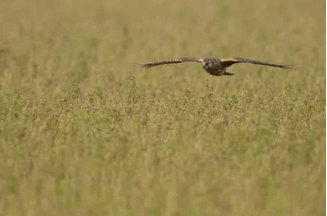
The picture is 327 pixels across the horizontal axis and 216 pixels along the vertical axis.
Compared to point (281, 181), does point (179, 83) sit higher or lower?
higher

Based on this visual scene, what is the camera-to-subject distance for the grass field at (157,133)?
6332 millimetres

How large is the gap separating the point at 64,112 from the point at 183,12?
14.5 meters

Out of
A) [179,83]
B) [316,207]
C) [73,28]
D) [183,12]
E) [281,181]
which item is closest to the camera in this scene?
[316,207]

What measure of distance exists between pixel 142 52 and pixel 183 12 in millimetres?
7751

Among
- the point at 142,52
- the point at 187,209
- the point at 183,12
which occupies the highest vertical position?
the point at 183,12

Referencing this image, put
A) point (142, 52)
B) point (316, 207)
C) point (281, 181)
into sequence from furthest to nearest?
point (142, 52)
point (281, 181)
point (316, 207)

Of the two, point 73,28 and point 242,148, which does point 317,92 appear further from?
point 73,28

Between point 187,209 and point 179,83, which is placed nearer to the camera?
point 187,209

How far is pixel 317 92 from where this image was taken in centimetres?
1084

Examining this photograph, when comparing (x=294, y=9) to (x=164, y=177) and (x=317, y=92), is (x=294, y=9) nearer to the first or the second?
(x=317, y=92)

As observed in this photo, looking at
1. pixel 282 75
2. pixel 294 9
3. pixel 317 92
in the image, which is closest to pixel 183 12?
pixel 294 9

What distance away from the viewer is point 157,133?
8.01m

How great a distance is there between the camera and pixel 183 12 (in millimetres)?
23109

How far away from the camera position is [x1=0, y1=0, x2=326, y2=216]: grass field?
633cm
